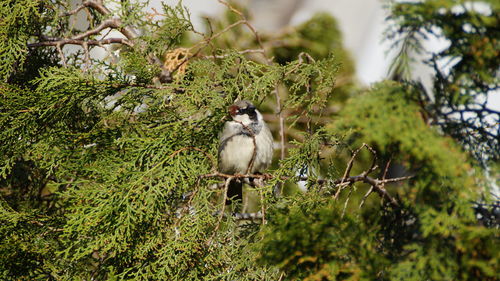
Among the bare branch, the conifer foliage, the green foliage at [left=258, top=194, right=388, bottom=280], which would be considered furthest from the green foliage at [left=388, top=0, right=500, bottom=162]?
the bare branch

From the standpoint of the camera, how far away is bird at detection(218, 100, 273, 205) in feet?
8.27

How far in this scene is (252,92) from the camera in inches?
68.5

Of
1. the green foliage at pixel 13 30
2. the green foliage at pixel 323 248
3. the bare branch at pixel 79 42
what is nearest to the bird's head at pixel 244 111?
the bare branch at pixel 79 42

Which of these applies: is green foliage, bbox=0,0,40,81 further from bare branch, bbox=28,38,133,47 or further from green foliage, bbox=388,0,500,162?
green foliage, bbox=388,0,500,162

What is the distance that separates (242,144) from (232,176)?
3.37 ft

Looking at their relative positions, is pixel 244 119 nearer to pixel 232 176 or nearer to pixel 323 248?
pixel 232 176

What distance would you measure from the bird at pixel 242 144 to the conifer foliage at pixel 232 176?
1.49 feet

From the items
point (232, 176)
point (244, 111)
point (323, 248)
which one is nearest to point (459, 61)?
point (323, 248)

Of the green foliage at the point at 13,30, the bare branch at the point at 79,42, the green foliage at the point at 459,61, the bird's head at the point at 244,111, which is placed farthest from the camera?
the bird's head at the point at 244,111

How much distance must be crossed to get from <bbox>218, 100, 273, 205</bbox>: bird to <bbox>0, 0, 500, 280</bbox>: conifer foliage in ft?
1.49

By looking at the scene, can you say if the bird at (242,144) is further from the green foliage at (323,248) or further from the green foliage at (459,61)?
the green foliage at (459,61)

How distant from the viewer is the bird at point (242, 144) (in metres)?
2.52

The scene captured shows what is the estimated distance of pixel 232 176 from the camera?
60.4 inches

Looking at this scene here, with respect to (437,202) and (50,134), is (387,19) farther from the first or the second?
(50,134)
